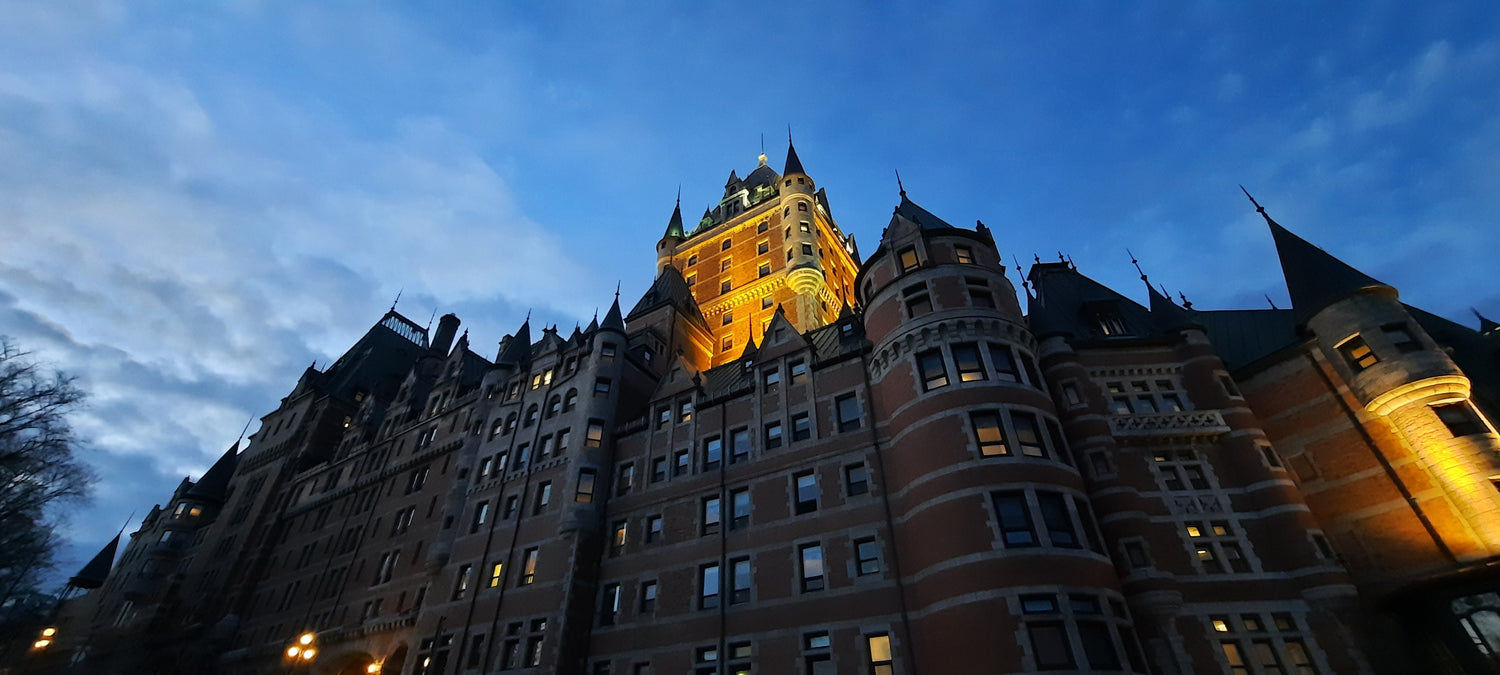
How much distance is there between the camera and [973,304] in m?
29.1

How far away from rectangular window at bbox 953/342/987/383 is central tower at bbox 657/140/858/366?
28037mm

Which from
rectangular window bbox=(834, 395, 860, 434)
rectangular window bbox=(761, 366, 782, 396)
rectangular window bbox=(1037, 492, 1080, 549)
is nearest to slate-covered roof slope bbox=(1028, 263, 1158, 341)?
rectangular window bbox=(834, 395, 860, 434)

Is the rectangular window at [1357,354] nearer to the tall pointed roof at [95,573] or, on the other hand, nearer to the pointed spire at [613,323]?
the pointed spire at [613,323]

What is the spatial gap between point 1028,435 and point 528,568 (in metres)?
25.1

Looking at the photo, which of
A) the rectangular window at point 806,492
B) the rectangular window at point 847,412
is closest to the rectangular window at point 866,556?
the rectangular window at point 806,492

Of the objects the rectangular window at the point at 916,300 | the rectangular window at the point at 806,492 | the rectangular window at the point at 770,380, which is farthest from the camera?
the rectangular window at the point at 770,380

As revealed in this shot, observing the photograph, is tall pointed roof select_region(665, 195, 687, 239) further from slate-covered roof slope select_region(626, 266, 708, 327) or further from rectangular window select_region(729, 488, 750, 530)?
rectangular window select_region(729, 488, 750, 530)

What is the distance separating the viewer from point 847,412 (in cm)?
3058

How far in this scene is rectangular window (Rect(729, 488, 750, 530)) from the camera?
30203 mm

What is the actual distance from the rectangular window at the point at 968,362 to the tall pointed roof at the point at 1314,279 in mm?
15283

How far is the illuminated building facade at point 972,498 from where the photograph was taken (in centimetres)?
2242

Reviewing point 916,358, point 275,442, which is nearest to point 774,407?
point 916,358

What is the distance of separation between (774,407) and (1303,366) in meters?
23.6

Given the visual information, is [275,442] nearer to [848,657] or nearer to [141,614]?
[141,614]
